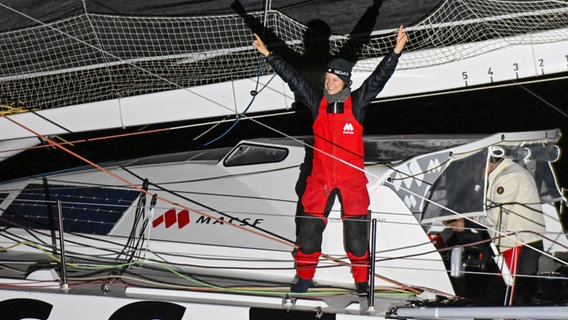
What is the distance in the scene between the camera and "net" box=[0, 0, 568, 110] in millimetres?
4539

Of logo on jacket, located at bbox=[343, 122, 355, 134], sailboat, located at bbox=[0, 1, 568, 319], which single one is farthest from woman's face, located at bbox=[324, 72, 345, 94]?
sailboat, located at bbox=[0, 1, 568, 319]

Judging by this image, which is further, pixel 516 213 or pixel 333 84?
pixel 516 213

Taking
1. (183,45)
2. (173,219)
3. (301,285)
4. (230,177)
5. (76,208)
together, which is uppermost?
(183,45)

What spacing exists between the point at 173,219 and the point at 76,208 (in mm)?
644

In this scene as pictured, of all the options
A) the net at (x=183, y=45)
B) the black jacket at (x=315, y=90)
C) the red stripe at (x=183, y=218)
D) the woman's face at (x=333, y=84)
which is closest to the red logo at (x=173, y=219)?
the red stripe at (x=183, y=218)

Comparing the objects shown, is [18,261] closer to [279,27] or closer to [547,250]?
[279,27]

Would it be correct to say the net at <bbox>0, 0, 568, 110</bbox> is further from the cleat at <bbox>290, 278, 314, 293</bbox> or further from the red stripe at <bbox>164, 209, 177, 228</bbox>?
the cleat at <bbox>290, 278, 314, 293</bbox>

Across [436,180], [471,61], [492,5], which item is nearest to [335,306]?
[436,180]

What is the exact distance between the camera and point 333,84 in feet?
13.8

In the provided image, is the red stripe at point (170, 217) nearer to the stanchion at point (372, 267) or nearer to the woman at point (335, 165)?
the woman at point (335, 165)

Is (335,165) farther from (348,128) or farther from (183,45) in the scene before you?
(183,45)

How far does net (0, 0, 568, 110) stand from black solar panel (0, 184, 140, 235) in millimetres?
518

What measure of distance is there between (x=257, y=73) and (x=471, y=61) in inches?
42.5

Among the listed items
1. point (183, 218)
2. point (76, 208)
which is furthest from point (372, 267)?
point (76, 208)
